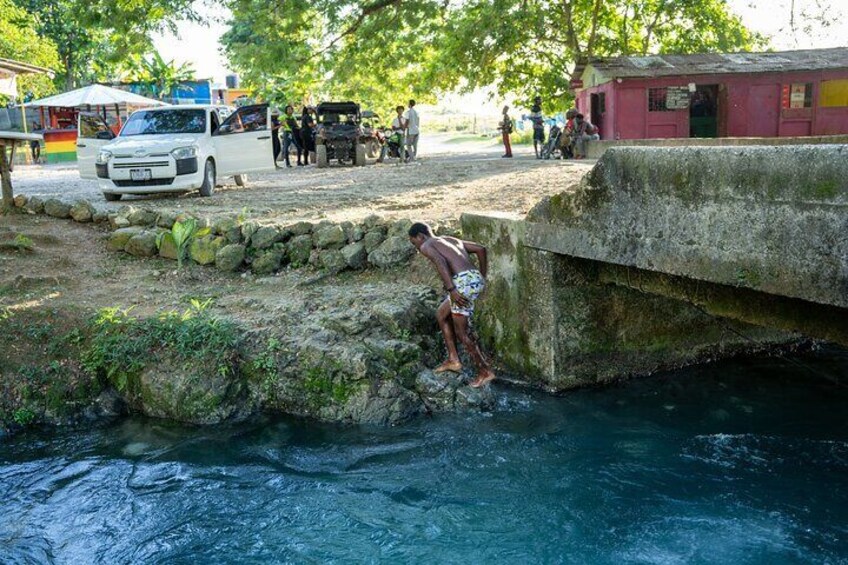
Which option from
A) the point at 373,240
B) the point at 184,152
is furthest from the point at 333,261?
the point at 184,152

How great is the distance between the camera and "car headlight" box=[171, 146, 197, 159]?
1316cm

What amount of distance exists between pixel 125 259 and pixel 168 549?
5780 millimetres

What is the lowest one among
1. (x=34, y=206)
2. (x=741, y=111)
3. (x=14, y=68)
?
(x=34, y=206)

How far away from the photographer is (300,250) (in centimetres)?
948

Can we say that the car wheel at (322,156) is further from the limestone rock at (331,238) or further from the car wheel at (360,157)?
the limestone rock at (331,238)

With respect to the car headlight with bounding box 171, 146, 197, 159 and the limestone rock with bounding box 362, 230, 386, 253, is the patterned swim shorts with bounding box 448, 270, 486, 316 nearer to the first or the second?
the limestone rock with bounding box 362, 230, 386, 253

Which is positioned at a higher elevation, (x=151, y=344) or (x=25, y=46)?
(x=25, y=46)

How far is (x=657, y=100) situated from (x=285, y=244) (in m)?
15.5

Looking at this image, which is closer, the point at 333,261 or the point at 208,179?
the point at 333,261

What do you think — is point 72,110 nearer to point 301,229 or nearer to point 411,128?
point 411,128

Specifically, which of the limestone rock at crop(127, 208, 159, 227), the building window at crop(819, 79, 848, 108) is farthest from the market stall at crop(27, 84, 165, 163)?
the building window at crop(819, 79, 848, 108)

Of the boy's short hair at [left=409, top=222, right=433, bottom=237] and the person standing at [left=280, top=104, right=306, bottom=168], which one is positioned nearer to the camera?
the boy's short hair at [left=409, top=222, right=433, bottom=237]

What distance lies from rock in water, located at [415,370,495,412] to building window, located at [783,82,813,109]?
18.5 m

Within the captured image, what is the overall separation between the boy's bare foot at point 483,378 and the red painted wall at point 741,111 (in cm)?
1610
